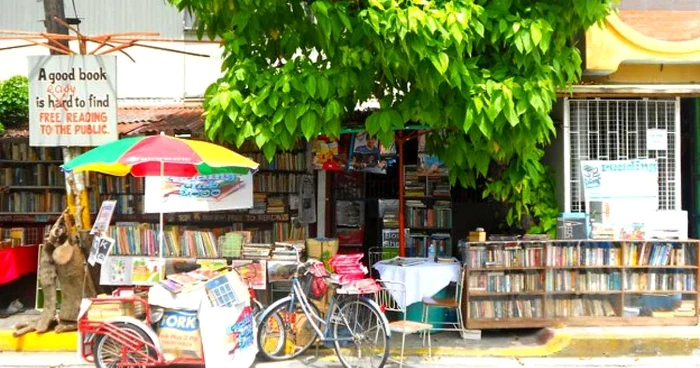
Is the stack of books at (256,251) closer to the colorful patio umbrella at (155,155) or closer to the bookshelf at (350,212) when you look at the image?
the colorful patio umbrella at (155,155)

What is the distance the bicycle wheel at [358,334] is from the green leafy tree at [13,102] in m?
6.39

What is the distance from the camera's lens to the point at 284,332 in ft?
24.5

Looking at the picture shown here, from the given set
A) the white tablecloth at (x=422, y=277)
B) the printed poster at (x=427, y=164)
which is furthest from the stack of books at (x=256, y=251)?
the printed poster at (x=427, y=164)

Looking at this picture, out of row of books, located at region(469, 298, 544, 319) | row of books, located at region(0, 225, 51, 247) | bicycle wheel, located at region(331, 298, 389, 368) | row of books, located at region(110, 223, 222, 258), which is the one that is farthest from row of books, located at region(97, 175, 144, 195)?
row of books, located at region(469, 298, 544, 319)

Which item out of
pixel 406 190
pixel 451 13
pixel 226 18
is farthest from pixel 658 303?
pixel 226 18

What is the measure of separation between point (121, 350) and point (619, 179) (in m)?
6.28

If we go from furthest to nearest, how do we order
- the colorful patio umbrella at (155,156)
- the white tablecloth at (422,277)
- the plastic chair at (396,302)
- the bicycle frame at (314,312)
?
the white tablecloth at (422,277)
the plastic chair at (396,302)
the bicycle frame at (314,312)
the colorful patio umbrella at (155,156)

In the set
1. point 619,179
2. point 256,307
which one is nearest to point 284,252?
point 256,307

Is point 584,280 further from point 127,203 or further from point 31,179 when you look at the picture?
point 31,179

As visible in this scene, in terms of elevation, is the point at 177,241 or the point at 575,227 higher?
the point at 575,227

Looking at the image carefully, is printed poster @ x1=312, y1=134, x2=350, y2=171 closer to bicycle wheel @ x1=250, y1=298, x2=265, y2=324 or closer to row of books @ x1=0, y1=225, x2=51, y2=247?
bicycle wheel @ x1=250, y1=298, x2=265, y2=324

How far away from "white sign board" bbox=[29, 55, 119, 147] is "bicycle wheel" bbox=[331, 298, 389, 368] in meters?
3.58

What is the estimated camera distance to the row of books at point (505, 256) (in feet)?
27.3

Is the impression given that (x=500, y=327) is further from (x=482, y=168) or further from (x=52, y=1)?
(x=52, y=1)
